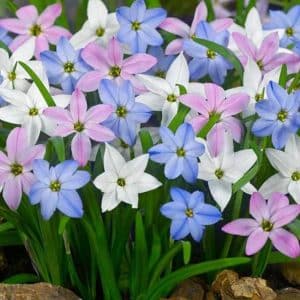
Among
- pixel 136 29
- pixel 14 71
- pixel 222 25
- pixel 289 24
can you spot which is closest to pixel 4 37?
pixel 14 71

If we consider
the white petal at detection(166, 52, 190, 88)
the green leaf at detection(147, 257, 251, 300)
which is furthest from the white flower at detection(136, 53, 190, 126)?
the green leaf at detection(147, 257, 251, 300)

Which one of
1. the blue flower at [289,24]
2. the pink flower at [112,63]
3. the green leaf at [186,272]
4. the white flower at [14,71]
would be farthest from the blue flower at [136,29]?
the green leaf at [186,272]

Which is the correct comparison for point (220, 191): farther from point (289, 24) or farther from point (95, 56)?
point (289, 24)

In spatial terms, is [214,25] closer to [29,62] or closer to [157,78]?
[157,78]

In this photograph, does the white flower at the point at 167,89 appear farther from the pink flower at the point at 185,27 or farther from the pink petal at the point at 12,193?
the pink petal at the point at 12,193

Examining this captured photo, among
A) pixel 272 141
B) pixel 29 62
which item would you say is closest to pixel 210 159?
pixel 272 141
